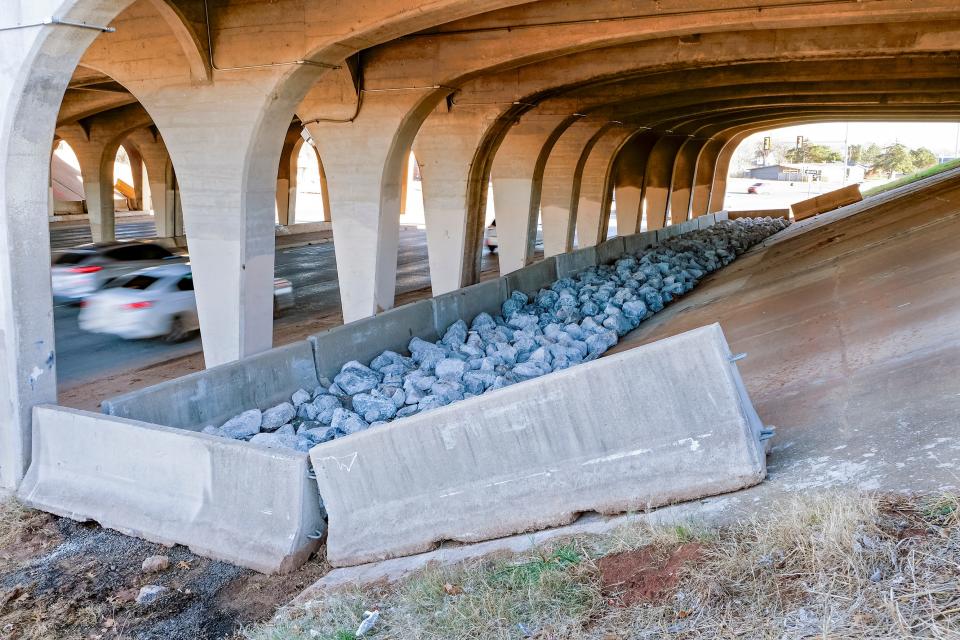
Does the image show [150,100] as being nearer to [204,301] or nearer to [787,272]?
[204,301]

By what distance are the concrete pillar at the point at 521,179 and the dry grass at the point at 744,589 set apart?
63.7ft

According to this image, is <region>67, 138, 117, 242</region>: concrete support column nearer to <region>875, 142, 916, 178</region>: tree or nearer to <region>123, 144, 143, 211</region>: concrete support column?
<region>123, 144, 143, 211</region>: concrete support column

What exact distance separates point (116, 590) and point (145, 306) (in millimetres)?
10596

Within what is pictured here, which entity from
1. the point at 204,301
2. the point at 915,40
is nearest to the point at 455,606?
the point at 204,301

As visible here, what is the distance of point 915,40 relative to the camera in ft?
55.5

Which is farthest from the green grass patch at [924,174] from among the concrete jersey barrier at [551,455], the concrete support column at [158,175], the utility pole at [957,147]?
the utility pole at [957,147]

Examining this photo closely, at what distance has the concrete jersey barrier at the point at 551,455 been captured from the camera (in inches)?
245

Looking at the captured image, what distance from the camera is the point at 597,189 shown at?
3344 cm

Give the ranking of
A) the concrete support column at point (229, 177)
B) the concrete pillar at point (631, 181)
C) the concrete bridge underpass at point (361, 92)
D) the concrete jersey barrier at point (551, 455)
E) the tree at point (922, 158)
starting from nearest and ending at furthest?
the concrete jersey barrier at point (551, 455), the concrete bridge underpass at point (361, 92), the concrete support column at point (229, 177), the concrete pillar at point (631, 181), the tree at point (922, 158)

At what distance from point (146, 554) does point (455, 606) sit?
151 inches

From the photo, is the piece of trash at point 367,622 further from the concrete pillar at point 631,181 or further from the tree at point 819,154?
the tree at point 819,154

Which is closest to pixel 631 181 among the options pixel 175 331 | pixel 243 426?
pixel 175 331

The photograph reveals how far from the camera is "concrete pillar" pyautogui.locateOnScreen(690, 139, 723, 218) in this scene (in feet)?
165

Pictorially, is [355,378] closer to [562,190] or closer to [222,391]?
[222,391]
